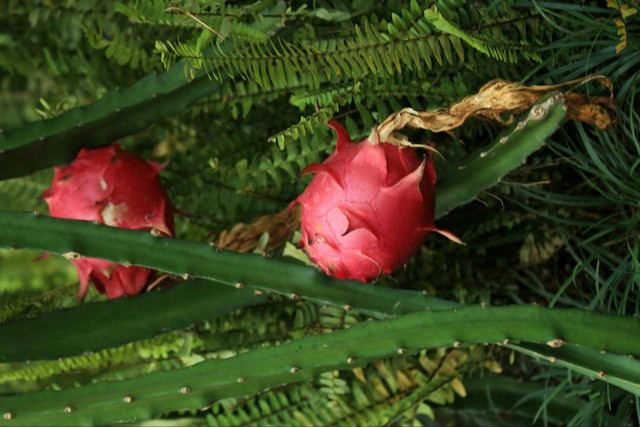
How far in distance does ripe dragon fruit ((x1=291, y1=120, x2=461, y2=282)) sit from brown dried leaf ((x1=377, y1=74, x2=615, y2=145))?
0.02m

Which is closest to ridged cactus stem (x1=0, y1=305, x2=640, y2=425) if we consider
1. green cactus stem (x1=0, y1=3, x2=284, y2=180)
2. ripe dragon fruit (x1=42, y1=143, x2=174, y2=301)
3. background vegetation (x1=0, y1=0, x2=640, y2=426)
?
background vegetation (x1=0, y1=0, x2=640, y2=426)

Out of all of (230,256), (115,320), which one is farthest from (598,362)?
(115,320)

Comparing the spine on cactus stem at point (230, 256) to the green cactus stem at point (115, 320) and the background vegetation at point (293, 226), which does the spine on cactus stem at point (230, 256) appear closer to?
the background vegetation at point (293, 226)

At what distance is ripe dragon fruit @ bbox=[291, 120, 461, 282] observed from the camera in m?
0.60

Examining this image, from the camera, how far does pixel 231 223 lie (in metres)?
0.90

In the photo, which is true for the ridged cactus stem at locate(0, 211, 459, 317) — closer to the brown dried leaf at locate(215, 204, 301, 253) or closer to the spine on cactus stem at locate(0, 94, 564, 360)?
the spine on cactus stem at locate(0, 94, 564, 360)

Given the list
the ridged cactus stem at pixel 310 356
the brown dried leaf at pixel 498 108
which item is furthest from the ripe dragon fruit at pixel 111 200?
the brown dried leaf at pixel 498 108

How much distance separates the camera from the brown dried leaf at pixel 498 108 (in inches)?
23.1

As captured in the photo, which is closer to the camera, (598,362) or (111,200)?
(598,362)

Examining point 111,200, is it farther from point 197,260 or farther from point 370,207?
point 370,207

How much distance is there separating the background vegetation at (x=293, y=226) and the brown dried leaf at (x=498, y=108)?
0.02 metres

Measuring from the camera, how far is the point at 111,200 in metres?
0.71

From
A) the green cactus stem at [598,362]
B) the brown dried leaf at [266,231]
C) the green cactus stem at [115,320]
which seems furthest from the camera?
the brown dried leaf at [266,231]

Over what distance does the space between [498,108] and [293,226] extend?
286mm
